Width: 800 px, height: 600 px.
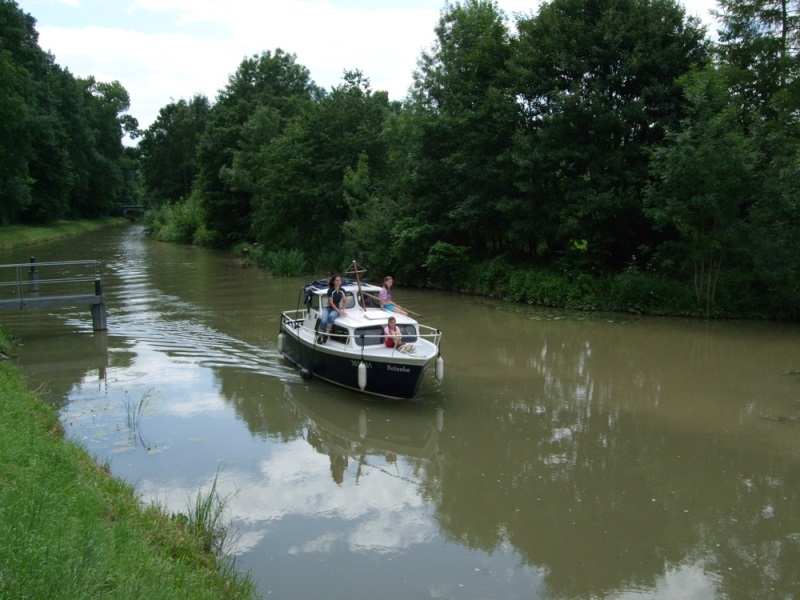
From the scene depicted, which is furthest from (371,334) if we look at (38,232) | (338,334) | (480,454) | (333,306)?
(38,232)

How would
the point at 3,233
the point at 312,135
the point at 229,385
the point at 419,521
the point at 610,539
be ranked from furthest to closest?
the point at 3,233 < the point at 312,135 < the point at 229,385 < the point at 419,521 < the point at 610,539

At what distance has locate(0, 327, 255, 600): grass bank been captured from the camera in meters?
4.85

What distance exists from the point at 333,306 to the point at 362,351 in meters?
1.77

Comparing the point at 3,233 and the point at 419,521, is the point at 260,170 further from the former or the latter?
the point at 419,521

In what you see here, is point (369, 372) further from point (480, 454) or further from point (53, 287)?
point (53, 287)

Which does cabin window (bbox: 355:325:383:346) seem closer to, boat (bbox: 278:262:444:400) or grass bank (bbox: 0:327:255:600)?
boat (bbox: 278:262:444:400)

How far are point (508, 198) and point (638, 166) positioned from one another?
200 inches

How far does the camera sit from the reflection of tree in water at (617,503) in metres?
7.83

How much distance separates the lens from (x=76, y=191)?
3155 inches

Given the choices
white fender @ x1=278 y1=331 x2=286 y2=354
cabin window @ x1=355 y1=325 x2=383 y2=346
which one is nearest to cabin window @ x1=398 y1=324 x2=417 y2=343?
cabin window @ x1=355 y1=325 x2=383 y2=346

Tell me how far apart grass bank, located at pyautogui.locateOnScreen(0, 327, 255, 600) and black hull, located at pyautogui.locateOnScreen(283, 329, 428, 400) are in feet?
18.2

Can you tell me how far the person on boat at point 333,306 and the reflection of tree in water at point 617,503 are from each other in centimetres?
360

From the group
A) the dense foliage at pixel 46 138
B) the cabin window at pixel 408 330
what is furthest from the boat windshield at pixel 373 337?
the dense foliage at pixel 46 138

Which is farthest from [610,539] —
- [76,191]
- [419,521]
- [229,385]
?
[76,191]
